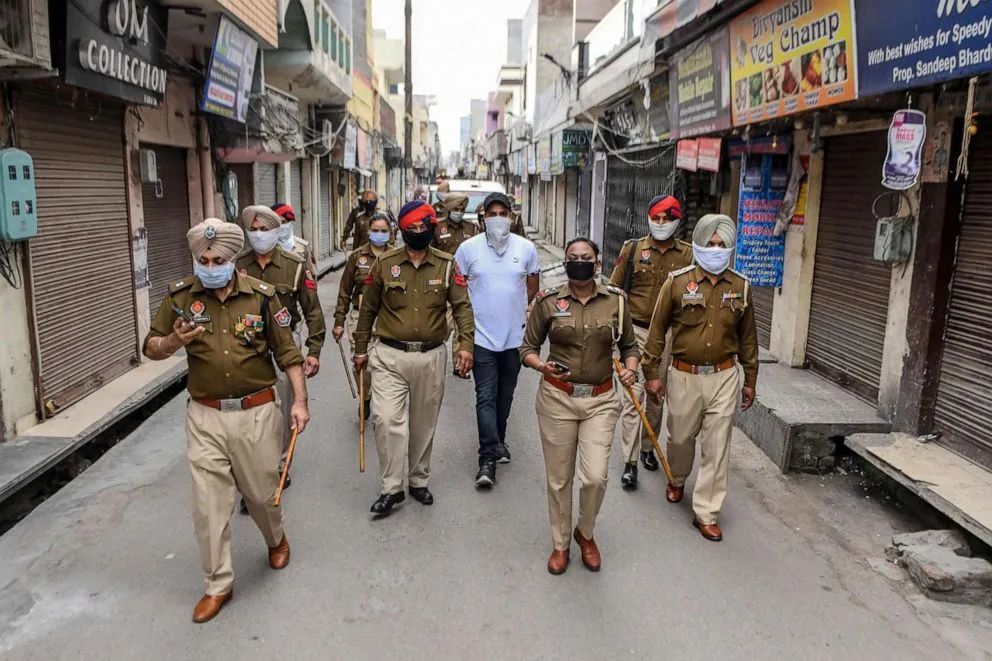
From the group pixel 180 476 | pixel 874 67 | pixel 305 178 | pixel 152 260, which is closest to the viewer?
pixel 874 67

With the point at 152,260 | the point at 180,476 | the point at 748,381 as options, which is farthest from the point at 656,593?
the point at 152,260

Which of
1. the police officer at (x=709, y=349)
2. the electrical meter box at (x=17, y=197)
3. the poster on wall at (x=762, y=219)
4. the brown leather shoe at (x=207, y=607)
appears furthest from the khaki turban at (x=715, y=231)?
the electrical meter box at (x=17, y=197)

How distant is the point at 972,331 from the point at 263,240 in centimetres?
483

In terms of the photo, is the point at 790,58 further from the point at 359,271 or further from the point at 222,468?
the point at 222,468

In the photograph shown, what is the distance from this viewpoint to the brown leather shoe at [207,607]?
380 cm

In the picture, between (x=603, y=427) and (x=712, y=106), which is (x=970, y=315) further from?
(x=712, y=106)

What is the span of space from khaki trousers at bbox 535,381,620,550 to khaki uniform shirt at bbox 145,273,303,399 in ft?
5.13

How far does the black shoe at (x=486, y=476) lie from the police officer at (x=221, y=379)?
1.83 m

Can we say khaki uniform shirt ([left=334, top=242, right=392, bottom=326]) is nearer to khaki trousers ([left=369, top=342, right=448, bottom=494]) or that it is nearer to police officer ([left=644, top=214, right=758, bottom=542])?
khaki trousers ([left=369, top=342, right=448, bottom=494])

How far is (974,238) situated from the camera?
545 cm

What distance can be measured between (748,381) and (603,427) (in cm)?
115

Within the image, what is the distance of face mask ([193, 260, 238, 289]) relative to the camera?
12.3ft

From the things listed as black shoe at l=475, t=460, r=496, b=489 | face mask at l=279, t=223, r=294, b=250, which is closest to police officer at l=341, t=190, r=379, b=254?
face mask at l=279, t=223, r=294, b=250

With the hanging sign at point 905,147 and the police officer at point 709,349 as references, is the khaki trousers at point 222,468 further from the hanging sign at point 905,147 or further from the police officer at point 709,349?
the hanging sign at point 905,147
